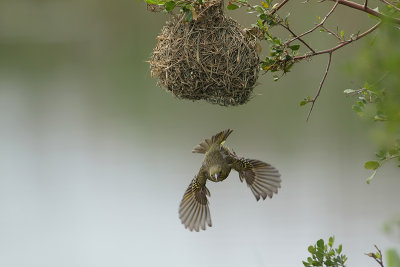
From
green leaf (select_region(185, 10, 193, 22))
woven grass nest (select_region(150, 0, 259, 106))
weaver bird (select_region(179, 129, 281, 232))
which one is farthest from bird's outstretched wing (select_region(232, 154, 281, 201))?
green leaf (select_region(185, 10, 193, 22))

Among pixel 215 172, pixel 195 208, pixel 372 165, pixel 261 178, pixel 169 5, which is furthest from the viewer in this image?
pixel 195 208

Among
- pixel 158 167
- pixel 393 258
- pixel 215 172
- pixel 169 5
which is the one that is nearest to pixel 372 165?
pixel 393 258

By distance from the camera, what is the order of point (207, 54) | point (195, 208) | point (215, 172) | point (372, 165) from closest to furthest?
1. point (372, 165)
2. point (207, 54)
3. point (215, 172)
4. point (195, 208)

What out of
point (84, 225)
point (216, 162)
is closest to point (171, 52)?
point (216, 162)

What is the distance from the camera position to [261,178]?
261 centimetres

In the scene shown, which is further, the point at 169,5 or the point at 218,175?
the point at 218,175

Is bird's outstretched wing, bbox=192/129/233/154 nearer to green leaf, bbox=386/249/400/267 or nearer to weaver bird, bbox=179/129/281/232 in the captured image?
weaver bird, bbox=179/129/281/232

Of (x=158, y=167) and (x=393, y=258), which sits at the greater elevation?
(x=158, y=167)

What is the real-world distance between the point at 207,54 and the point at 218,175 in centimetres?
53

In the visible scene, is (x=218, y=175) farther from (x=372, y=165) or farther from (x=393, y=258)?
(x=393, y=258)

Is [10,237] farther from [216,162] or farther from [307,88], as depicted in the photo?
[216,162]

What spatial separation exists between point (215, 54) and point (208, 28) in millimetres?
104

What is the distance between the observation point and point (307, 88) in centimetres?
739

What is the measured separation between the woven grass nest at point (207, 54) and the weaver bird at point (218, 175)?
10.2 inches
